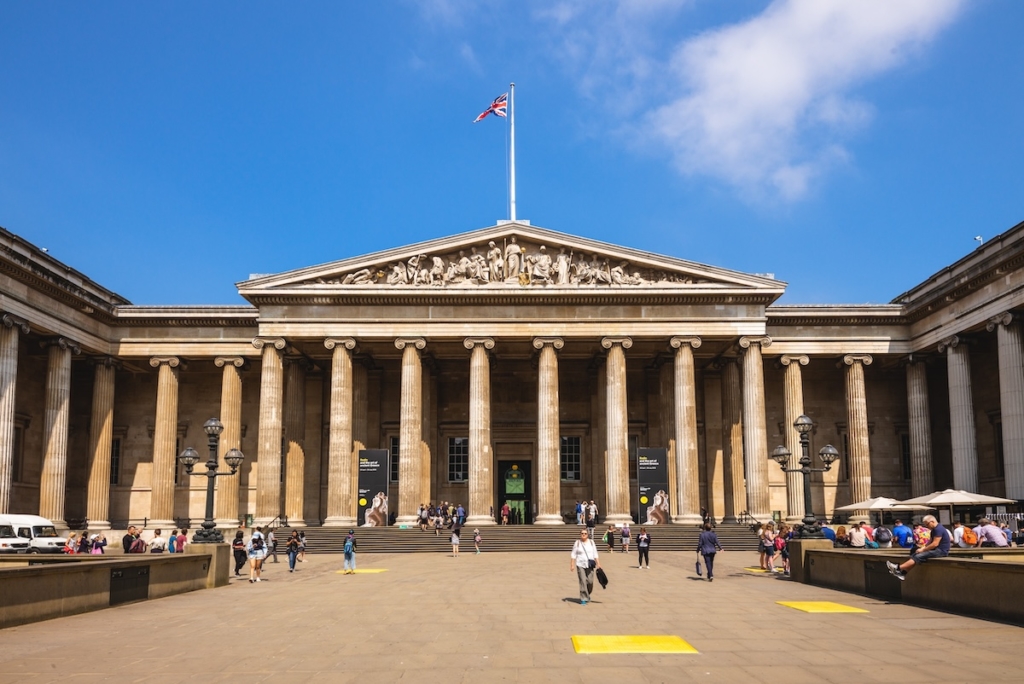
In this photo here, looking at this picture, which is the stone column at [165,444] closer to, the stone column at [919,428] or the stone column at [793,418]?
the stone column at [793,418]

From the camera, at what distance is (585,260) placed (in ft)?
145

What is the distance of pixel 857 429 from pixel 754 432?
684 centimetres

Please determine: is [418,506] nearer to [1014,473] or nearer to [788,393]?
[788,393]

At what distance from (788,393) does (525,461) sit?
1481cm

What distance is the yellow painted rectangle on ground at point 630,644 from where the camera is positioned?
13219 millimetres

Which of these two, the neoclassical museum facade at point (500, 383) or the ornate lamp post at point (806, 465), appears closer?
the ornate lamp post at point (806, 465)

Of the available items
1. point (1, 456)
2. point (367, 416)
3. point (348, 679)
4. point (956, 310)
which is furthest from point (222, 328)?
point (348, 679)

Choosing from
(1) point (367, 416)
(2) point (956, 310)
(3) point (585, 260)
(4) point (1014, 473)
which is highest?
(3) point (585, 260)

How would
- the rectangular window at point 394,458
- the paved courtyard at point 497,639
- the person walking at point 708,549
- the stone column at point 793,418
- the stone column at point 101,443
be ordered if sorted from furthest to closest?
the rectangular window at point 394,458 → the stone column at point 101,443 → the stone column at point 793,418 → the person walking at point 708,549 → the paved courtyard at point 497,639

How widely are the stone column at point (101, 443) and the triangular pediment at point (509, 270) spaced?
9.75m

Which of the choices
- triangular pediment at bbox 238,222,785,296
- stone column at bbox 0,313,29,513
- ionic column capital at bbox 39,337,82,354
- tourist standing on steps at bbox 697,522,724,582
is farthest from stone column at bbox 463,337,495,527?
stone column at bbox 0,313,29,513

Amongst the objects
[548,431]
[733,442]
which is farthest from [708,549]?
[733,442]

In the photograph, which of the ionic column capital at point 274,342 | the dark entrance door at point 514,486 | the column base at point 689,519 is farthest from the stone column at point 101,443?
the column base at point 689,519

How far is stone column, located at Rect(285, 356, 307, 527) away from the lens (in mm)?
46281
